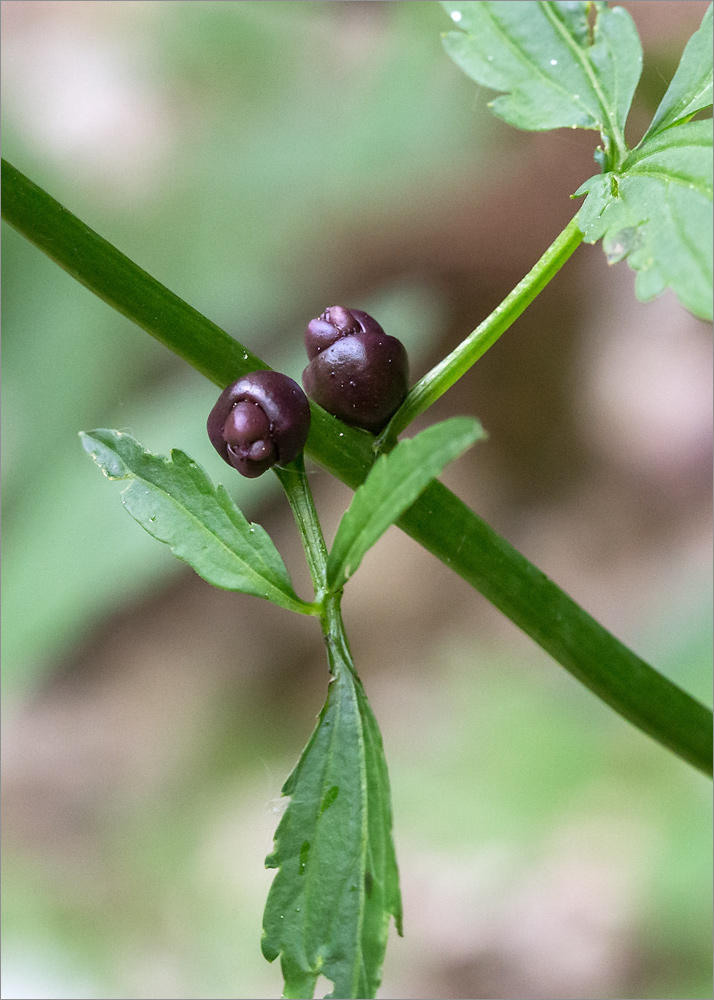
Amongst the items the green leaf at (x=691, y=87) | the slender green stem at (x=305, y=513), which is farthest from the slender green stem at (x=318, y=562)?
the green leaf at (x=691, y=87)

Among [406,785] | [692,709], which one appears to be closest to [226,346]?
[692,709]

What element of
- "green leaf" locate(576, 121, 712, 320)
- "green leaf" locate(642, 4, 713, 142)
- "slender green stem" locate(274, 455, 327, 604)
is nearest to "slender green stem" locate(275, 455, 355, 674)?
"slender green stem" locate(274, 455, 327, 604)

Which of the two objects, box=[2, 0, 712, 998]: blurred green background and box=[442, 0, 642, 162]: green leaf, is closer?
box=[442, 0, 642, 162]: green leaf

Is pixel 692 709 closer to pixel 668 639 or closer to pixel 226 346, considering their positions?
pixel 226 346

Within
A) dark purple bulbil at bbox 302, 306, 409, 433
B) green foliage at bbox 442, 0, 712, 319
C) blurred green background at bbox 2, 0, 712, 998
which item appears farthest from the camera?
blurred green background at bbox 2, 0, 712, 998

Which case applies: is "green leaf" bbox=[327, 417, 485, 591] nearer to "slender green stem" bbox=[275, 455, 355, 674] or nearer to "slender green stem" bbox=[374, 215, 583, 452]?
"slender green stem" bbox=[275, 455, 355, 674]

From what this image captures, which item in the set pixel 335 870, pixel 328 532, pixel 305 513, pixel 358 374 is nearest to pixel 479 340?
pixel 358 374

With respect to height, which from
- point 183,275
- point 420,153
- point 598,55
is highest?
point 420,153

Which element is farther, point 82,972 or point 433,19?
point 433,19
